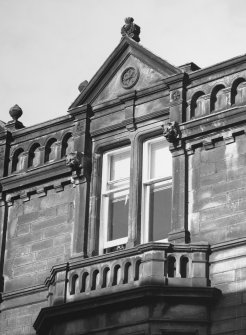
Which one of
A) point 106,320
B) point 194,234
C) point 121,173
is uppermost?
point 121,173

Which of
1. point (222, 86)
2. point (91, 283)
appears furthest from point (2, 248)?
point (222, 86)

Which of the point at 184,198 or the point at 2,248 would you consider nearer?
the point at 184,198

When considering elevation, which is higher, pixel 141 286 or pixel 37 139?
pixel 37 139

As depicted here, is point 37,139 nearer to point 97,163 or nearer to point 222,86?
point 97,163

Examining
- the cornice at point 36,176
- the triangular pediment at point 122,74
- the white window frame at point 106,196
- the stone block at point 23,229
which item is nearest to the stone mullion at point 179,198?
the white window frame at point 106,196

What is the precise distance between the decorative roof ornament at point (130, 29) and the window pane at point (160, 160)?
2814mm

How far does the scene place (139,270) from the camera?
82.1 feet

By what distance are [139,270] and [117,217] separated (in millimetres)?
2587

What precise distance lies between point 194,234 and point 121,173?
2.88 meters

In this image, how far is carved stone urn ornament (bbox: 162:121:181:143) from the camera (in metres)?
26.6

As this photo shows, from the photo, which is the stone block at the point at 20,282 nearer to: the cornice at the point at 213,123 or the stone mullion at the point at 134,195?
the stone mullion at the point at 134,195

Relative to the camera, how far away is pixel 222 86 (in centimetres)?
2673

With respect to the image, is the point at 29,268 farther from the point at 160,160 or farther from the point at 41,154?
the point at 160,160

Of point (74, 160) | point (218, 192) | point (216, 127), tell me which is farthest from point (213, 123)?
point (74, 160)
